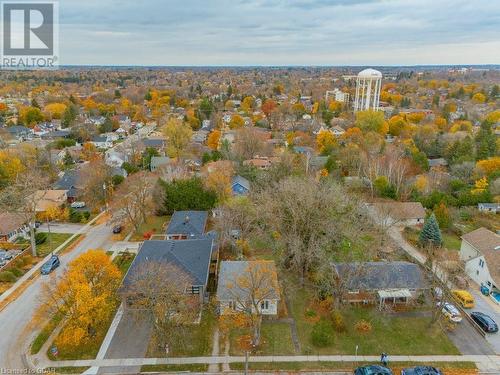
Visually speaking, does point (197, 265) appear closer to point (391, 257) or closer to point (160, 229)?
point (160, 229)

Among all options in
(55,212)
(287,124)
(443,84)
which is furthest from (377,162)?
(443,84)

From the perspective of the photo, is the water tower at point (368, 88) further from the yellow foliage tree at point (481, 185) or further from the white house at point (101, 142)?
the white house at point (101, 142)

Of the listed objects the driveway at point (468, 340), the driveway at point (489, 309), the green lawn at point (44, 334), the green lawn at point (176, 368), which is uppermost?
the driveway at point (489, 309)

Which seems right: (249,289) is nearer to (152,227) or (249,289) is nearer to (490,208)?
(152,227)

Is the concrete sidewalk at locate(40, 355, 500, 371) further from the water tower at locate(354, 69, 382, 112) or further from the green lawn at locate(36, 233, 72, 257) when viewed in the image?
the water tower at locate(354, 69, 382, 112)

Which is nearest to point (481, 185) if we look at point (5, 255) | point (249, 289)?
point (249, 289)

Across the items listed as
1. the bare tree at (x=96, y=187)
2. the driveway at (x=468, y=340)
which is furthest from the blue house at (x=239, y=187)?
the driveway at (x=468, y=340)

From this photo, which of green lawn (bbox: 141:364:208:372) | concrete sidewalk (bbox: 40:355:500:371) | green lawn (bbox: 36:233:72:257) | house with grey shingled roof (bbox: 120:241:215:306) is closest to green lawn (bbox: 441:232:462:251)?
concrete sidewalk (bbox: 40:355:500:371)
